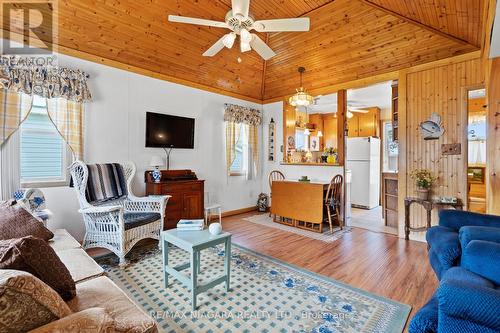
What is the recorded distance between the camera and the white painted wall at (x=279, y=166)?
475 centimetres

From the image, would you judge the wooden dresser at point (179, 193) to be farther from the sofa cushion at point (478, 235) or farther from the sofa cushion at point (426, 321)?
the sofa cushion at point (478, 235)

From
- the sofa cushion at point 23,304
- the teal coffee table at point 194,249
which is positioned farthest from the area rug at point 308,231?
the sofa cushion at point 23,304

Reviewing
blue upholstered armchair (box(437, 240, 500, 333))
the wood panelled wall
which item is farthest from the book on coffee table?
the wood panelled wall

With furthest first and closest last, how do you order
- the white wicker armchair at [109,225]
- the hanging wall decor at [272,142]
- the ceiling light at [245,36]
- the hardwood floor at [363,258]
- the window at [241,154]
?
1. the hanging wall decor at [272,142]
2. the window at [241,154]
3. the white wicker armchair at [109,225]
4. the ceiling light at [245,36]
5. the hardwood floor at [363,258]

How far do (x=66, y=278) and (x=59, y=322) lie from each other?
1.53 feet

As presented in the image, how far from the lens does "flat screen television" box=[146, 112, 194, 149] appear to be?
12.6 feet

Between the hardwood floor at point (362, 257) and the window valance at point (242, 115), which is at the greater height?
the window valance at point (242, 115)

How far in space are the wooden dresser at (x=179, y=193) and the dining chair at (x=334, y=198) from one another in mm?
2094

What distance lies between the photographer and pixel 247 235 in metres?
3.74

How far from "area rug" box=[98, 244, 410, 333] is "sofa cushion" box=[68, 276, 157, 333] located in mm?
599

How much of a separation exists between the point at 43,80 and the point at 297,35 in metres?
3.60

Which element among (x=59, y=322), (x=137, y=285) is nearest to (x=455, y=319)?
(x=59, y=322)

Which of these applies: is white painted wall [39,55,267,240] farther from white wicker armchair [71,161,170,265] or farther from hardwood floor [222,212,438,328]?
hardwood floor [222,212,438,328]

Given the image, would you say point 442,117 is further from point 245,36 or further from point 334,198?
point 245,36
